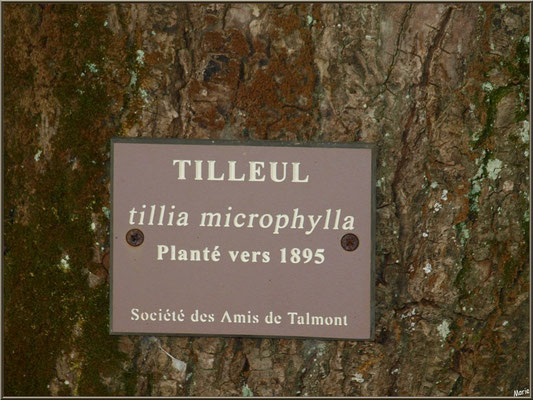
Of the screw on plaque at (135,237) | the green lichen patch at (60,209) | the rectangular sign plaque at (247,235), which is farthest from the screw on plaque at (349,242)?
the green lichen patch at (60,209)

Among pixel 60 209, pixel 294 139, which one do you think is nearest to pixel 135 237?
pixel 60 209

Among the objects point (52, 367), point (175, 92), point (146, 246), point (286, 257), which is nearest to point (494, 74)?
point (286, 257)

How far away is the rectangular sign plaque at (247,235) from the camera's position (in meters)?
1.53

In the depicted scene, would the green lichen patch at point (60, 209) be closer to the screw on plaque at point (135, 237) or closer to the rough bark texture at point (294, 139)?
the rough bark texture at point (294, 139)

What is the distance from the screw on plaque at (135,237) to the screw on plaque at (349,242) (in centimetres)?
54

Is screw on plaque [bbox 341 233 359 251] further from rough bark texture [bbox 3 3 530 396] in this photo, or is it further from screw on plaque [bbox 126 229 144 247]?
screw on plaque [bbox 126 229 144 247]

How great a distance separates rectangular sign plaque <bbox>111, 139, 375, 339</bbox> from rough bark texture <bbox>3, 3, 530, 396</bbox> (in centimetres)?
5

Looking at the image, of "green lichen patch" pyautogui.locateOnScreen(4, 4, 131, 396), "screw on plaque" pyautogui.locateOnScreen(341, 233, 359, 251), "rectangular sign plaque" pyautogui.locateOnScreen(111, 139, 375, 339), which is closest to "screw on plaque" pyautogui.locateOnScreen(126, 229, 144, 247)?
"rectangular sign plaque" pyautogui.locateOnScreen(111, 139, 375, 339)

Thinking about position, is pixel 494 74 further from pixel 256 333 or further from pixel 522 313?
pixel 256 333

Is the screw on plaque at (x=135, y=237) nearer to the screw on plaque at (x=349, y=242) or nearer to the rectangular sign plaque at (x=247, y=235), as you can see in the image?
the rectangular sign plaque at (x=247, y=235)

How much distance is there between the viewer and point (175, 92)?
5.05 feet

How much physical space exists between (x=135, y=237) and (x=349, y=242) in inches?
22.7

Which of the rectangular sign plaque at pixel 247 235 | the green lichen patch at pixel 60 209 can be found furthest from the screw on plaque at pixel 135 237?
the green lichen patch at pixel 60 209

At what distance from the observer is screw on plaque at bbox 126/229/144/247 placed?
1.56 metres
